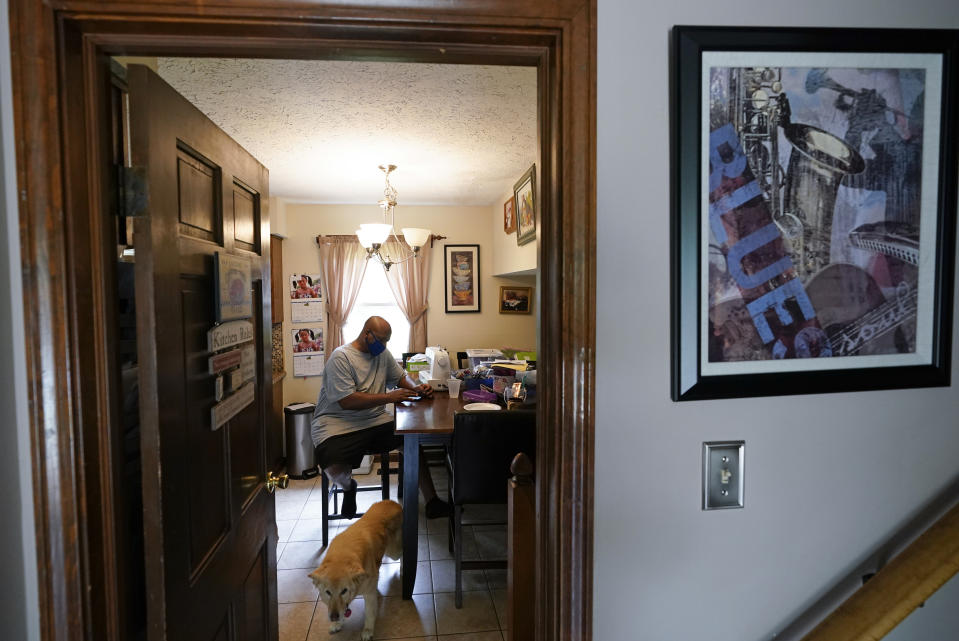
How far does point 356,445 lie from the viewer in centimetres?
322

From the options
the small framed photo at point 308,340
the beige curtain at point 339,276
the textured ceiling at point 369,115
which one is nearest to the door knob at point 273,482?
the textured ceiling at point 369,115

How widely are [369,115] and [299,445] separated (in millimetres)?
3174

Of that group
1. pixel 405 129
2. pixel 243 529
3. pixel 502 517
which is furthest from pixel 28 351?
pixel 502 517

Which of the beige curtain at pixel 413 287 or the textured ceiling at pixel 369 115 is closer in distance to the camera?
the textured ceiling at pixel 369 115

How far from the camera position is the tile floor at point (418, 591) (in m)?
2.40

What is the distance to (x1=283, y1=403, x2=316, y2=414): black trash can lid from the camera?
14.7ft

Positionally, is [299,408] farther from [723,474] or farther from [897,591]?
[897,591]

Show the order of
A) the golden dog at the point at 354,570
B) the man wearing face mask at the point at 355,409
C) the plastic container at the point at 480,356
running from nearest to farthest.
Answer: the golden dog at the point at 354,570 → the man wearing face mask at the point at 355,409 → the plastic container at the point at 480,356

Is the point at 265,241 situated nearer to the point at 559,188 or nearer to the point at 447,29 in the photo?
the point at 447,29

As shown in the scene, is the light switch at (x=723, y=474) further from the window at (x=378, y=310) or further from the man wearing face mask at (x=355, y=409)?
the window at (x=378, y=310)

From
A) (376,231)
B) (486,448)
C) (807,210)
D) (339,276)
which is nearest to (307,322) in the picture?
(339,276)

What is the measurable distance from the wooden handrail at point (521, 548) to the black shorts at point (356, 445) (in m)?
1.75

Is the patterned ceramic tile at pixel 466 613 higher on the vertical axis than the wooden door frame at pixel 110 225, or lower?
lower

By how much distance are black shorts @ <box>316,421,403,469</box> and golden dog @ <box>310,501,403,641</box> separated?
0.54 m
